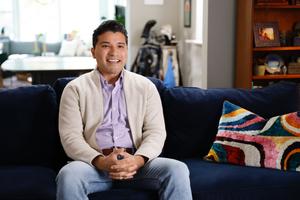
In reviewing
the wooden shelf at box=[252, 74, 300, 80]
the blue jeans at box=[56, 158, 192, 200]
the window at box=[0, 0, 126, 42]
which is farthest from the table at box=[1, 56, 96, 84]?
the window at box=[0, 0, 126, 42]

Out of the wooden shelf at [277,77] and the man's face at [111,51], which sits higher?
the man's face at [111,51]

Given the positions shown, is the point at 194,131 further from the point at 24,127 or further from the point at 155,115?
the point at 24,127

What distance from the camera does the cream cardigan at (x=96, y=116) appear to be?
2.17 m

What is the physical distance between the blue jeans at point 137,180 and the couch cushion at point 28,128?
0.40 meters

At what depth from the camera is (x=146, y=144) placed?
2193 mm

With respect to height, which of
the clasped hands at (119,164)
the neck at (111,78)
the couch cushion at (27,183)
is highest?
the neck at (111,78)

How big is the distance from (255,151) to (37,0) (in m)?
8.39

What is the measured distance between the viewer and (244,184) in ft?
7.09

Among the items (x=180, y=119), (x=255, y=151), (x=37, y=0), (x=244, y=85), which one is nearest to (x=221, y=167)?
(x=255, y=151)

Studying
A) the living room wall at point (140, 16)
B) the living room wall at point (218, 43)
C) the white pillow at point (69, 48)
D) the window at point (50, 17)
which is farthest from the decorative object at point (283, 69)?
the window at point (50, 17)

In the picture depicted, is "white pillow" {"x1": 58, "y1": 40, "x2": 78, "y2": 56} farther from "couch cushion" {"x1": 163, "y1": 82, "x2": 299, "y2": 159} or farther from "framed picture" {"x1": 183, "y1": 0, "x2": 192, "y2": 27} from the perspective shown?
"couch cushion" {"x1": 163, "y1": 82, "x2": 299, "y2": 159}

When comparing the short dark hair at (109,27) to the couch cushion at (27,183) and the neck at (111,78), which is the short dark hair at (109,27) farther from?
the couch cushion at (27,183)

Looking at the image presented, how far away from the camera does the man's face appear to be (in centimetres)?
226

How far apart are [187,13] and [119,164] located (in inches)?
177
